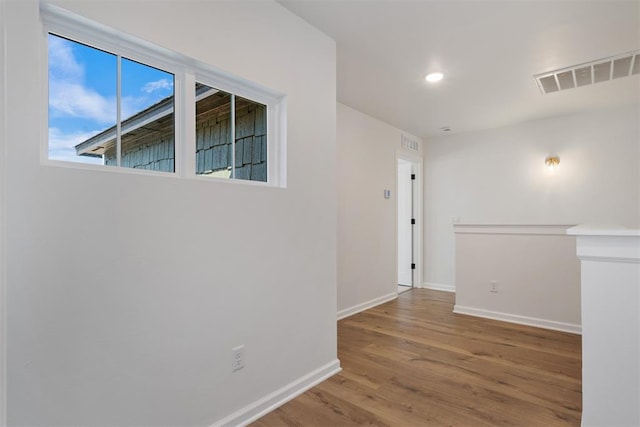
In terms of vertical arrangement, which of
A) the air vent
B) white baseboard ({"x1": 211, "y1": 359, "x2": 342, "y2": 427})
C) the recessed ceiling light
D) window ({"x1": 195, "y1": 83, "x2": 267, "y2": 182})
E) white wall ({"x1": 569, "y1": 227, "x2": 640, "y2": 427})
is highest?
the recessed ceiling light

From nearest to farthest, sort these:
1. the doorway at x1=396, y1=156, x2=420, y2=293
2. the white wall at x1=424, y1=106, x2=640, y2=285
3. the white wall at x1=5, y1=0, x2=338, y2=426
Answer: the white wall at x1=5, y1=0, x2=338, y2=426
the white wall at x1=424, y1=106, x2=640, y2=285
the doorway at x1=396, y1=156, x2=420, y2=293

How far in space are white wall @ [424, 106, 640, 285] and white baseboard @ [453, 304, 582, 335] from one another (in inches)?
52.4

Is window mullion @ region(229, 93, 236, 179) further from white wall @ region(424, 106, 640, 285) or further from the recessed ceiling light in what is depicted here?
white wall @ region(424, 106, 640, 285)

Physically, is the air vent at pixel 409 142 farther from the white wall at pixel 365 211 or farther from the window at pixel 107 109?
the window at pixel 107 109

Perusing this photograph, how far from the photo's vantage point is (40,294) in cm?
119

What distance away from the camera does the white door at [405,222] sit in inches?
222

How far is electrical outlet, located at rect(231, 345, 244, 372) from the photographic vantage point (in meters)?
1.81

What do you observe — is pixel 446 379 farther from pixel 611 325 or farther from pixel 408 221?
pixel 408 221

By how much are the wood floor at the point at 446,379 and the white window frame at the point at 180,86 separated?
4.67ft

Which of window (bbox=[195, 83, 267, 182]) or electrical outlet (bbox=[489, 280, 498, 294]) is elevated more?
window (bbox=[195, 83, 267, 182])

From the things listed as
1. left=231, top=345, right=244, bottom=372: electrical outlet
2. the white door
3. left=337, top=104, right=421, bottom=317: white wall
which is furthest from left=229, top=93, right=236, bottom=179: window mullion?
the white door

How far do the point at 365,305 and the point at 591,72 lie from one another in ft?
11.0

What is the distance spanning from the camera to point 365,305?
13.9ft

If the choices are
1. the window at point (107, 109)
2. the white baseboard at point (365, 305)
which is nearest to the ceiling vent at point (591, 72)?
the white baseboard at point (365, 305)
